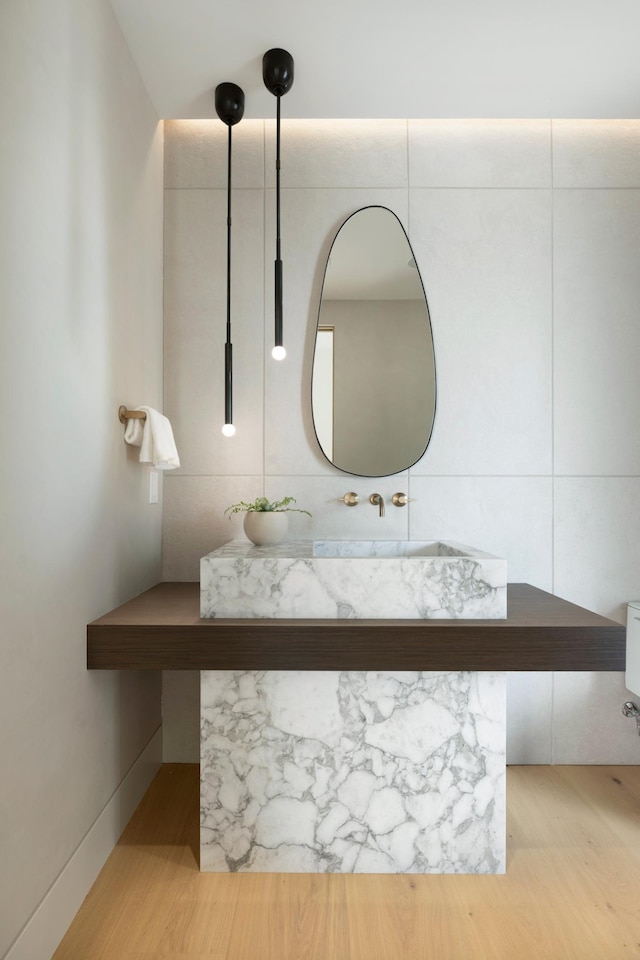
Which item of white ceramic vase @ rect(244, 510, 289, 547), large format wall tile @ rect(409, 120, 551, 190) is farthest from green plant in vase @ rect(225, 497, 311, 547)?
large format wall tile @ rect(409, 120, 551, 190)

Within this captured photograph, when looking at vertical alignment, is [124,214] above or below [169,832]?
above

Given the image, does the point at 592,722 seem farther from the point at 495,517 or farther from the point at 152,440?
the point at 152,440

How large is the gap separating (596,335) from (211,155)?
1630 millimetres

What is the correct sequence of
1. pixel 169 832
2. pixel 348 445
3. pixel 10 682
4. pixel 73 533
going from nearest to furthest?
pixel 10 682 → pixel 73 533 → pixel 169 832 → pixel 348 445

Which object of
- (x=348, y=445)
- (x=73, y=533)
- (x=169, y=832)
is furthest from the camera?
(x=348, y=445)

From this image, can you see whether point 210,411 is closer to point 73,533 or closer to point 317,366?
point 317,366

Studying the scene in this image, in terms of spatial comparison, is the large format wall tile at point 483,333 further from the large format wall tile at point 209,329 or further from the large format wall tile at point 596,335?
the large format wall tile at point 209,329

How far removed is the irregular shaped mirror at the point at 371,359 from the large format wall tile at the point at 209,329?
0.87ft

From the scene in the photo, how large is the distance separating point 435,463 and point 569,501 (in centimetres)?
54

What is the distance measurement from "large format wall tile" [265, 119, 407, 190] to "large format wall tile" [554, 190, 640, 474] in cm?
65

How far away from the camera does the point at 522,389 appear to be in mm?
2498

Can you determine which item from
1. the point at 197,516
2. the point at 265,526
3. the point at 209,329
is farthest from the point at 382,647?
the point at 209,329

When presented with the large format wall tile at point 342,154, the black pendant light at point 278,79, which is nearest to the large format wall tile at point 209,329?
→ the large format wall tile at point 342,154

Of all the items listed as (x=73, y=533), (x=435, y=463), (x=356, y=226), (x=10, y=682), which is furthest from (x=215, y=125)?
(x=10, y=682)
